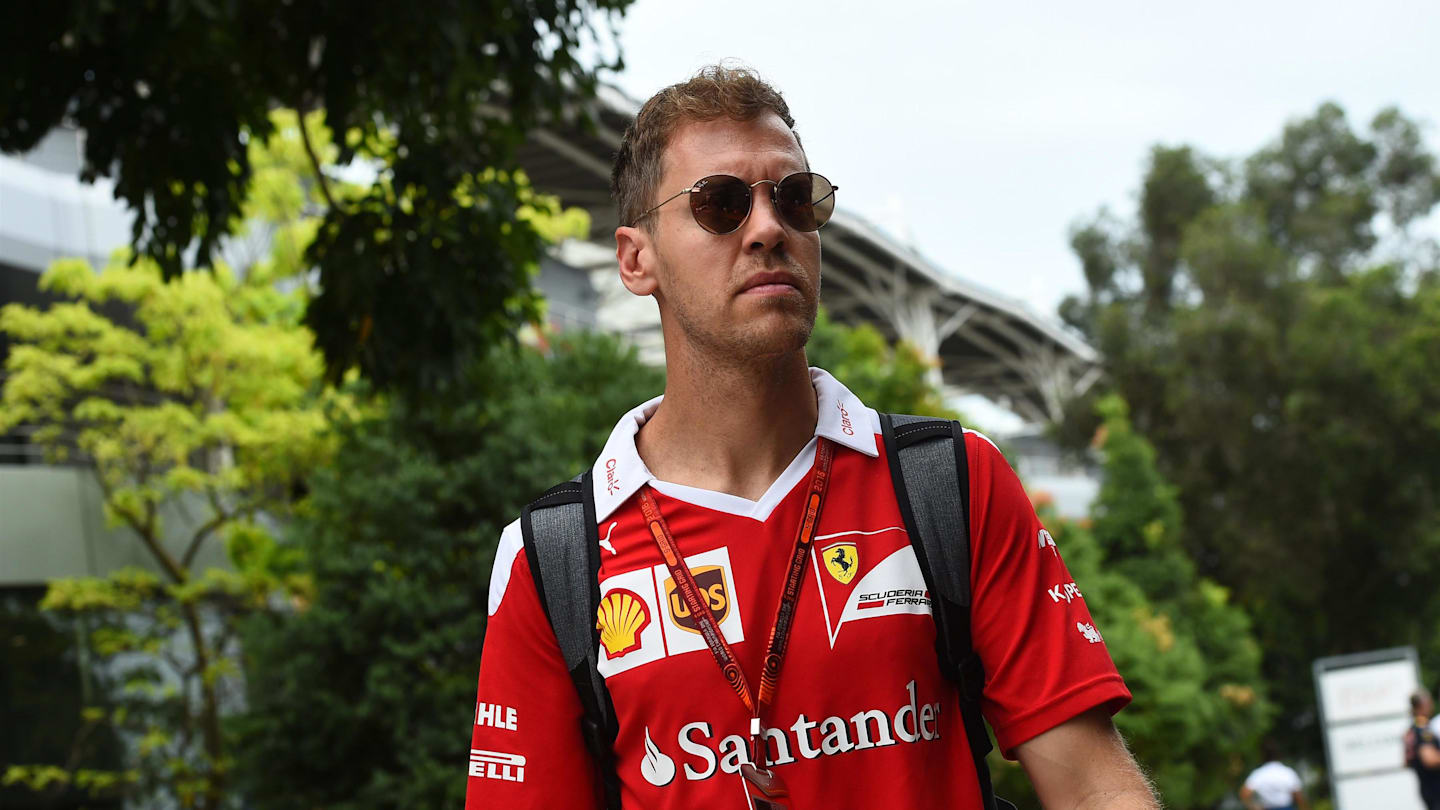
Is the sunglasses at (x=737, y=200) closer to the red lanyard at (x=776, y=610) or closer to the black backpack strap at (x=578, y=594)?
the red lanyard at (x=776, y=610)

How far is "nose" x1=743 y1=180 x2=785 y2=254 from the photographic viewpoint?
217cm

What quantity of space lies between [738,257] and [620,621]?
0.52m

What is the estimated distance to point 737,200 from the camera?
7.22 feet

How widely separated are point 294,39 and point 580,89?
154 centimetres

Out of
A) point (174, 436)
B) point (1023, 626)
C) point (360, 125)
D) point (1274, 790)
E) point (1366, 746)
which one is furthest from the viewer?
point (1366, 746)

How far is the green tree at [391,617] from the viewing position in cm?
1409


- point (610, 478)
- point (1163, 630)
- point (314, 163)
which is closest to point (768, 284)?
point (610, 478)

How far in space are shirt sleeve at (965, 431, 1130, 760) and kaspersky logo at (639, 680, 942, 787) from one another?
4.2 inches

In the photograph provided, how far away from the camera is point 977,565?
81.9 inches

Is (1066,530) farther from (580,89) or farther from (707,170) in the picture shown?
(707,170)

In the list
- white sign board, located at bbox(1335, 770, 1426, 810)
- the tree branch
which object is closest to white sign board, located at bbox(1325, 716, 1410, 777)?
white sign board, located at bbox(1335, 770, 1426, 810)

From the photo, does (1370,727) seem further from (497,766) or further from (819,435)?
(497,766)

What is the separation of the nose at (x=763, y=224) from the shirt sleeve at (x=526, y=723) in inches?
22.0

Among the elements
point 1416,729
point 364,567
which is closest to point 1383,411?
point 1416,729
